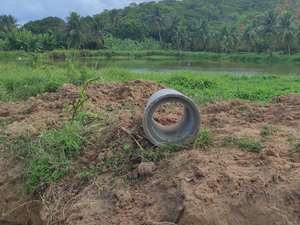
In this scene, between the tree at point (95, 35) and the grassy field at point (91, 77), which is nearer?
the grassy field at point (91, 77)

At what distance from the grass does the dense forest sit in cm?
3193

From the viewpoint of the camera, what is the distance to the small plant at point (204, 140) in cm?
468

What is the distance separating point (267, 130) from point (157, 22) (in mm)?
60418

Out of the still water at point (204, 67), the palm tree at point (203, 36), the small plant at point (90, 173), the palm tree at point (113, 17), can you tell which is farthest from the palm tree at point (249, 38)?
the small plant at point (90, 173)

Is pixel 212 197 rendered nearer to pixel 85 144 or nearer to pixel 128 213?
pixel 128 213

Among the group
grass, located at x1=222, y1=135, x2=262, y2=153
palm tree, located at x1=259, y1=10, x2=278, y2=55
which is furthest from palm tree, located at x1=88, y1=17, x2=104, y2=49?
grass, located at x1=222, y1=135, x2=262, y2=153

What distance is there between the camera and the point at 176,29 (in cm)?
6119

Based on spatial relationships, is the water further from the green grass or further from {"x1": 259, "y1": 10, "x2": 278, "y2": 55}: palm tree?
{"x1": 259, "y1": 10, "x2": 278, "y2": 55}: palm tree

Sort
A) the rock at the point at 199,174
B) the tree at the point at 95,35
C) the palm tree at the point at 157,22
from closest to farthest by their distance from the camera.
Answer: the rock at the point at 199,174, the tree at the point at 95,35, the palm tree at the point at 157,22

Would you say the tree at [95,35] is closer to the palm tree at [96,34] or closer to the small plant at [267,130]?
the palm tree at [96,34]

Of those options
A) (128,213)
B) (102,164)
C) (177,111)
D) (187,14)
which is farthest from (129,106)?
(187,14)

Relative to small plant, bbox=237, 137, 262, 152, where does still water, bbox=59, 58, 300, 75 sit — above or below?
below

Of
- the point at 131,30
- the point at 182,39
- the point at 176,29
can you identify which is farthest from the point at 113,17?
the point at 182,39

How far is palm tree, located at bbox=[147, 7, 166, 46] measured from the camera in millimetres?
63950
